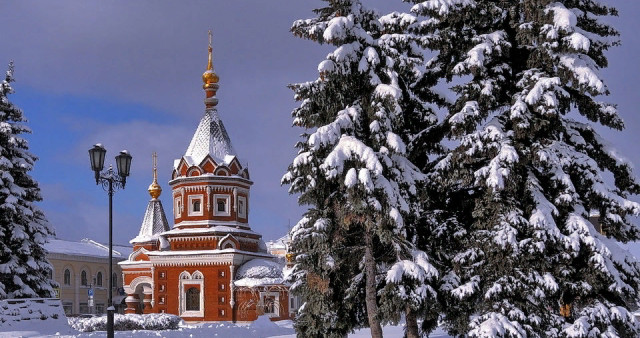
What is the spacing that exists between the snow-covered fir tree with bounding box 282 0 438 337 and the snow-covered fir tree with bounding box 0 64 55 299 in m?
11.5

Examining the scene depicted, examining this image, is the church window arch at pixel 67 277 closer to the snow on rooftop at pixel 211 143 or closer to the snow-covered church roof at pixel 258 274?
the snow on rooftop at pixel 211 143

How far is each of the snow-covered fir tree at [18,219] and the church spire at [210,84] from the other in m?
19.5

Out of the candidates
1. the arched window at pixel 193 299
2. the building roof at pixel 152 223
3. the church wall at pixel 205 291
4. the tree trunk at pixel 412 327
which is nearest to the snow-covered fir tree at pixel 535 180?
the tree trunk at pixel 412 327

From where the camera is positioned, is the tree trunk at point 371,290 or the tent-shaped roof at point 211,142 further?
the tent-shaped roof at point 211,142

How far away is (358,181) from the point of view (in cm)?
1652

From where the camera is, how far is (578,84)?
53.7 feet

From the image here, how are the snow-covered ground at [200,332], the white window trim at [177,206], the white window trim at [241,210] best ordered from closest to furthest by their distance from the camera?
the snow-covered ground at [200,332], the white window trim at [177,206], the white window trim at [241,210]

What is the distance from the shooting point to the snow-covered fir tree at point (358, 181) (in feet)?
55.3

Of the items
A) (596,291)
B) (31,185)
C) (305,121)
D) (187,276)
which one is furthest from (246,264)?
(596,291)

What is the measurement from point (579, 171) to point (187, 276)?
3145 centimetres

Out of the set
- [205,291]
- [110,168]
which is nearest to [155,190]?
[205,291]

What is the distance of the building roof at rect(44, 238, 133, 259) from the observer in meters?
65.8

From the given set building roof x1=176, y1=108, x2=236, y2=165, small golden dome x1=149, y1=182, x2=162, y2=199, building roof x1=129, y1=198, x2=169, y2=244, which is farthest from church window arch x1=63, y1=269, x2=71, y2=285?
building roof x1=176, y1=108, x2=236, y2=165

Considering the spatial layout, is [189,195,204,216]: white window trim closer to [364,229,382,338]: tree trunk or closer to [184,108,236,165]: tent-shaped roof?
[184,108,236,165]: tent-shaped roof
